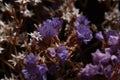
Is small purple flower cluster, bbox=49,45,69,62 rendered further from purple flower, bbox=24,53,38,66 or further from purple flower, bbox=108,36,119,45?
purple flower, bbox=108,36,119,45

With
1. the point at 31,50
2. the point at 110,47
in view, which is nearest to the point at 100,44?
the point at 110,47

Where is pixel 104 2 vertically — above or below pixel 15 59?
above

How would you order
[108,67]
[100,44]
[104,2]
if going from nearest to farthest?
[108,67] → [100,44] → [104,2]

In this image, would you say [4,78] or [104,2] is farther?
[104,2]

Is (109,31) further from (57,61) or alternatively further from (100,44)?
(57,61)

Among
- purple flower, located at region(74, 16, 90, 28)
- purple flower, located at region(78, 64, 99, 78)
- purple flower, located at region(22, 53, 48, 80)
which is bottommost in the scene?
purple flower, located at region(78, 64, 99, 78)

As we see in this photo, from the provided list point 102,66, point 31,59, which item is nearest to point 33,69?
point 31,59

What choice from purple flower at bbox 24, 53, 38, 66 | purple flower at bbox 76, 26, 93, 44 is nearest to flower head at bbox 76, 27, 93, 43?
purple flower at bbox 76, 26, 93, 44
